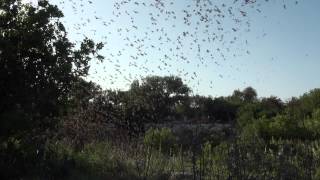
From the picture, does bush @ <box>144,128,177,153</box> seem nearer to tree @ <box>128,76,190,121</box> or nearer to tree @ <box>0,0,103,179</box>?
tree @ <box>128,76,190,121</box>

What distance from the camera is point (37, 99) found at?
980cm

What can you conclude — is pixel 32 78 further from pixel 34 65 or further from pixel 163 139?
pixel 163 139

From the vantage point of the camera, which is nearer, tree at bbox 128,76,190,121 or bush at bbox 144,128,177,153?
bush at bbox 144,128,177,153

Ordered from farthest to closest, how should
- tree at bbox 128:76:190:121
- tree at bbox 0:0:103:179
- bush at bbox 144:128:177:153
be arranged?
tree at bbox 128:76:190:121 < bush at bbox 144:128:177:153 < tree at bbox 0:0:103:179

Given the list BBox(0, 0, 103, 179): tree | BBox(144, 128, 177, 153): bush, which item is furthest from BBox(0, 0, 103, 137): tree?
BBox(144, 128, 177, 153): bush

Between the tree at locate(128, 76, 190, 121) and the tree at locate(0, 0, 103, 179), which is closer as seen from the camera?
the tree at locate(0, 0, 103, 179)

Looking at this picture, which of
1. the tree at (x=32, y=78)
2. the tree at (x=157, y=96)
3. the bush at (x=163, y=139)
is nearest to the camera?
the tree at (x=32, y=78)

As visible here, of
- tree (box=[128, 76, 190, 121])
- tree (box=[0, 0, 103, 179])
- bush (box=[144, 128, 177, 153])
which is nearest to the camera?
tree (box=[0, 0, 103, 179])

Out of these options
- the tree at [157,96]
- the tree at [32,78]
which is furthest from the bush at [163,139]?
the tree at [32,78]

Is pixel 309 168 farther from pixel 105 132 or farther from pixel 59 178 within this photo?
pixel 105 132

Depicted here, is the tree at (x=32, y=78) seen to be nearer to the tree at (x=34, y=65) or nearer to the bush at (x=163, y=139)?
the tree at (x=34, y=65)

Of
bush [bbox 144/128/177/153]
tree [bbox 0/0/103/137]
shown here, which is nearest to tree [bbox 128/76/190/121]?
bush [bbox 144/128/177/153]

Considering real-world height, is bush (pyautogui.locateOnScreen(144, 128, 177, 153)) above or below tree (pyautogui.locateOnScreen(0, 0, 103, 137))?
below

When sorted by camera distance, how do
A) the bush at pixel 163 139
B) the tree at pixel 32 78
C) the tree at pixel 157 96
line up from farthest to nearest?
the tree at pixel 157 96 → the bush at pixel 163 139 → the tree at pixel 32 78
